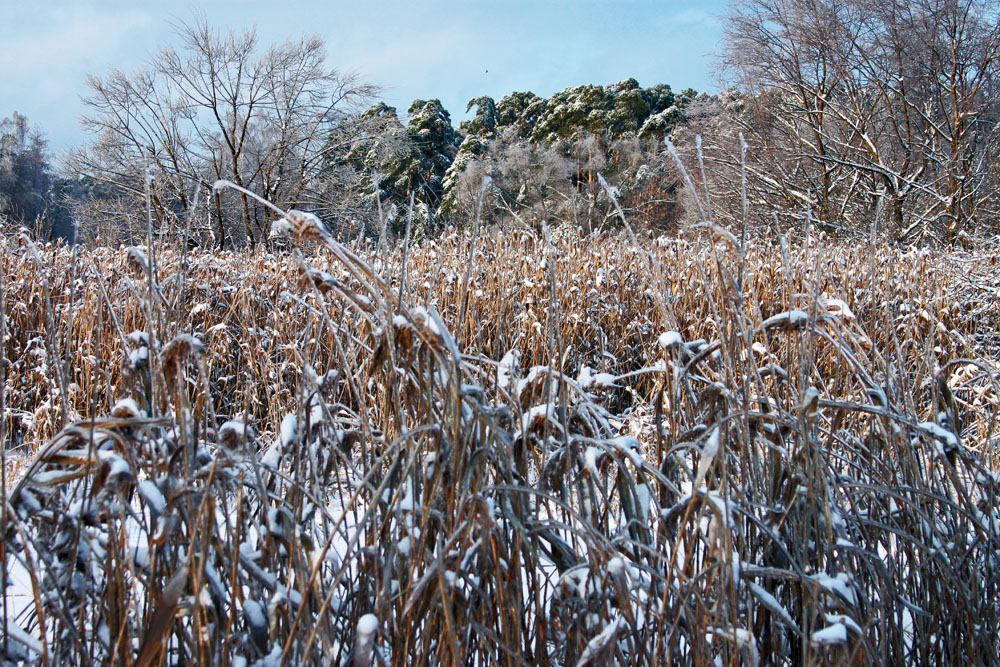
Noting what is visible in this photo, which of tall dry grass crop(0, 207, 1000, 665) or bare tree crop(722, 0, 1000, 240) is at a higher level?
bare tree crop(722, 0, 1000, 240)

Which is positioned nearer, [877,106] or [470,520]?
[470,520]

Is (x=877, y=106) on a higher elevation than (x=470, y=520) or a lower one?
higher

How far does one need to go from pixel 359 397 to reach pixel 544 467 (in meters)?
0.25

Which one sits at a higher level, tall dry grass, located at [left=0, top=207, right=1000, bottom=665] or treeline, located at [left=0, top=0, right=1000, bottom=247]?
treeline, located at [left=0, top=0, right=1000, bottom=247]

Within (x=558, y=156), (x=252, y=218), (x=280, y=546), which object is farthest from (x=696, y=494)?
(x=558, y=156)

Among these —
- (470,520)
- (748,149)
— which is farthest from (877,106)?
(470,520)

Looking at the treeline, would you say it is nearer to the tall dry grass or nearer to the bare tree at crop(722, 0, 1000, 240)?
the bare tree at crop(722, 0, 1000, 240)

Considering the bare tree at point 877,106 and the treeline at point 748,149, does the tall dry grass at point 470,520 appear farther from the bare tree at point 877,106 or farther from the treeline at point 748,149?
the bare tree at point 877,106

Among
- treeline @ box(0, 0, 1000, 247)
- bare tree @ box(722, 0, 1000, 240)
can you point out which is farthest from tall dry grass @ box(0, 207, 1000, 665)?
bare tree @ box(722, 0, 1000, 240)

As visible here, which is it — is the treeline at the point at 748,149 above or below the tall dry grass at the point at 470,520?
above

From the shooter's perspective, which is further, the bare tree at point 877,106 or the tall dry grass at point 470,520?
the bare tree at point 877,106

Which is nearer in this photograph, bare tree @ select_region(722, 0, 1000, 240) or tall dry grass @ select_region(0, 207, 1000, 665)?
tall dry grass @ select_region(0, 207, 1000, 665)

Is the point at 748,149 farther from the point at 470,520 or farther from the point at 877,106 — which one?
the point at 470,520

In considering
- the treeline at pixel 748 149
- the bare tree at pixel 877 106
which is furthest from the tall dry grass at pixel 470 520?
the bare tree at pixel 877 106
